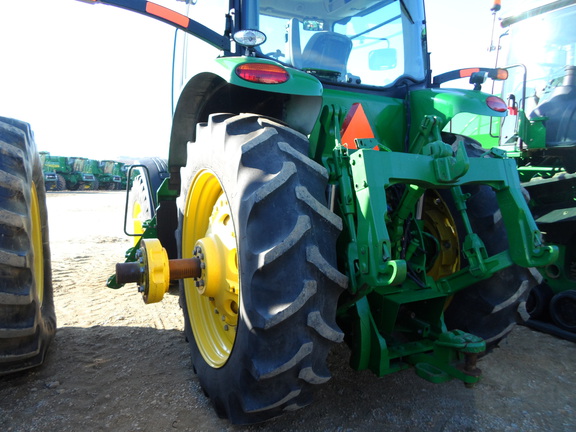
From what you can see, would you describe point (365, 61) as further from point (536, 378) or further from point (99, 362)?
point (99, 362)

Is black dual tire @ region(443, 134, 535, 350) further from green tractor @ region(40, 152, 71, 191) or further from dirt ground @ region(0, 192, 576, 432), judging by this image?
green tractor @ region(40, 152, 71, 191)

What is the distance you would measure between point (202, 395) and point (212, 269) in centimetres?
75

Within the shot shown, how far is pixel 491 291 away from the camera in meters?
2.29

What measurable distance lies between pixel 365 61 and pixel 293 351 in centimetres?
207

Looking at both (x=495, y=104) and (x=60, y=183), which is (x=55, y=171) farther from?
(x=495, y=104)

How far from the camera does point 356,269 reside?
5.64 ft

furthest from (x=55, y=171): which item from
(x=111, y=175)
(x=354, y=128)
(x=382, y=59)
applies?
(x=354, y=128)

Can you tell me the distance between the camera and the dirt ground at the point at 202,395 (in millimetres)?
2066

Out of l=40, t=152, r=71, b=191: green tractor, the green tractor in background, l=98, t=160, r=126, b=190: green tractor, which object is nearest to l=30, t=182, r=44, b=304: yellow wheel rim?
the green tractor in background

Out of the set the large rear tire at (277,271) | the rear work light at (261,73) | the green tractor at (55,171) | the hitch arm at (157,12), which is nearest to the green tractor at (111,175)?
the green tractor at (55,171)

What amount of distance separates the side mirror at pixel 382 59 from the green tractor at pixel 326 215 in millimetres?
12

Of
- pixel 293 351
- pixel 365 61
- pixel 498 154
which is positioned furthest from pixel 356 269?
pixel 365 61

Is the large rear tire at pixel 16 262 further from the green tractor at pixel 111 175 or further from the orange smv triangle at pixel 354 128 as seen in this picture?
the green tractor at pixel 111 175

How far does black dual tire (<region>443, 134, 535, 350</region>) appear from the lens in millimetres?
2242
